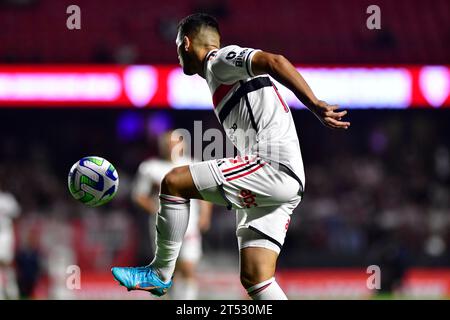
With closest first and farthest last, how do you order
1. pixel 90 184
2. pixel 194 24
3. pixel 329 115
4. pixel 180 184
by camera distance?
1. pixel 329 115
2. pixel 180 184
3. pixel 194 24
4. pixel 90 184

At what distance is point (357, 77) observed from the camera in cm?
1438

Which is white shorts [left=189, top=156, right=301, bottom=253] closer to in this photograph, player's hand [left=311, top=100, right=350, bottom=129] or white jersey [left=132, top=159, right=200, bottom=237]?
player's hand [left=311, top=100, right=350, bottom=129]

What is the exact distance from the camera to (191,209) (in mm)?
9203

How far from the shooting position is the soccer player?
186 inches

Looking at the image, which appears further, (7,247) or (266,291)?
(7,247)

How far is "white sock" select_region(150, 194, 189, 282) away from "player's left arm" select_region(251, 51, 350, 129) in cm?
90

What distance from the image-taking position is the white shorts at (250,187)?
472cm

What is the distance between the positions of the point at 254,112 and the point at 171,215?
742 mm

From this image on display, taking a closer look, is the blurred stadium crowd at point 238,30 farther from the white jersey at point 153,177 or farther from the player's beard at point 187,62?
the player's beard at point 187,62

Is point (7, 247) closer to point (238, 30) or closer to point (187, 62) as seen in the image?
point (238, 30)

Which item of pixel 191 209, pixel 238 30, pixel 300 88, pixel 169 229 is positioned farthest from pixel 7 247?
pixel 300 88
